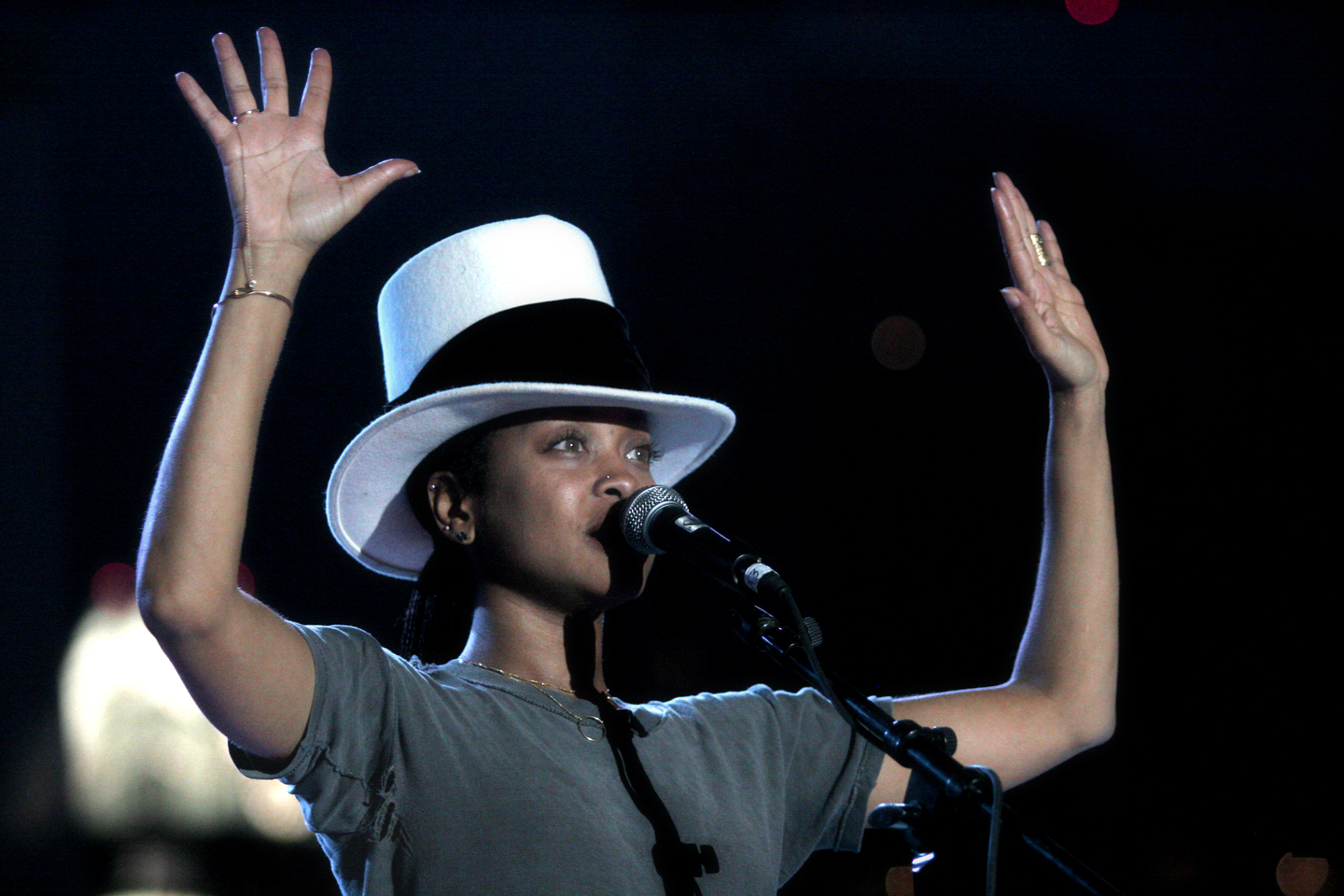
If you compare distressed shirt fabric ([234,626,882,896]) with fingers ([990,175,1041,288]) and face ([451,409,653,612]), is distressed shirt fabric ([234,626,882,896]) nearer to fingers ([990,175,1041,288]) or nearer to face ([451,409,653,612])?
face ([451,409,653,612])

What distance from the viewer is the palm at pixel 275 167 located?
4.82 ft

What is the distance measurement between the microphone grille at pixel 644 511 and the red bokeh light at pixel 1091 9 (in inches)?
109

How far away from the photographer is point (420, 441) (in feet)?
6.71

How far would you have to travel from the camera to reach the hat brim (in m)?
1.91

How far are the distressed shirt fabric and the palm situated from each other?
1.75ft

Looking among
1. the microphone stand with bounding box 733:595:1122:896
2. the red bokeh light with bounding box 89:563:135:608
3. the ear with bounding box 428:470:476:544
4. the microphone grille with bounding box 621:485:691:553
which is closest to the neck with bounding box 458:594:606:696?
the ear with bounding box 428:470:476:544

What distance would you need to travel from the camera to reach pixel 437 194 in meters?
3.95

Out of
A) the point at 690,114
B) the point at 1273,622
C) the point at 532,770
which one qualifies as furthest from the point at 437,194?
the point at 1273,622

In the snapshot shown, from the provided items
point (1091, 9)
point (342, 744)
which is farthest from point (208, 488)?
point (1091, 9)

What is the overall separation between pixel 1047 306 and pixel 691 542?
3.09 feet

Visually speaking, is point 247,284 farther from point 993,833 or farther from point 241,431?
point 993,833

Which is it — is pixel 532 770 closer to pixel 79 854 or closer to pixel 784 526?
pixel 784 526

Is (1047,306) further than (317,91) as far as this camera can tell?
Yes

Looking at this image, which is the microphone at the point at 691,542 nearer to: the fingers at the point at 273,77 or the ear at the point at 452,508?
the ear at the point at 452,508
